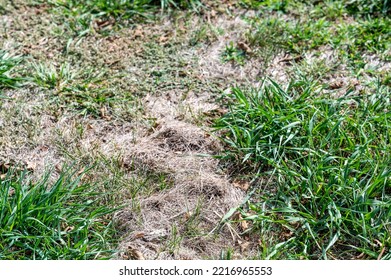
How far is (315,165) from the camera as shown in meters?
3.75

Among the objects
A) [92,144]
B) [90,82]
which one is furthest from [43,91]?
[92,144]

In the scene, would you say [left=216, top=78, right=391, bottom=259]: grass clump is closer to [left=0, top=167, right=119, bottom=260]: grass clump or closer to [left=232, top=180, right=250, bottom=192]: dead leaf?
[left=232, top=180, right=250, bottom=192]: dead leaf

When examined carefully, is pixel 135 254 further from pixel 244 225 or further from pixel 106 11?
pixel 106 11

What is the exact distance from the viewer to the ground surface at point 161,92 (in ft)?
12.0

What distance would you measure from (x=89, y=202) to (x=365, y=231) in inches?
67.7

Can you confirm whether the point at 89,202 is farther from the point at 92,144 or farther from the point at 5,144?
the point at 5,144

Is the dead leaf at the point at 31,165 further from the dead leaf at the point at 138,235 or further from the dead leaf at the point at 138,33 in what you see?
the dead leaf at the point at 138,33

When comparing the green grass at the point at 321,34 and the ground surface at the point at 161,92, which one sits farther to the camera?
the green grass at the point at 321,34

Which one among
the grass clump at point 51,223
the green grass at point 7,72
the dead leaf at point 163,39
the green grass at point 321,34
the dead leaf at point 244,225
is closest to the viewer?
the grass clump at point 51,223

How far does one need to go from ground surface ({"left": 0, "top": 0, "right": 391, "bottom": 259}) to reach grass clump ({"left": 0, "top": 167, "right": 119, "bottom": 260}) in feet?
0.46

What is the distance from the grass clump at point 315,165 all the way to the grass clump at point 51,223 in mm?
982

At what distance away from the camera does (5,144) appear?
13.3ft

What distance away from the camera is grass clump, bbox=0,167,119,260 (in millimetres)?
3295

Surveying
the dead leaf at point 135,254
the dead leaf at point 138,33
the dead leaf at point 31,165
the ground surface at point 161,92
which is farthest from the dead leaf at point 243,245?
the dead leaf at point 138,33
